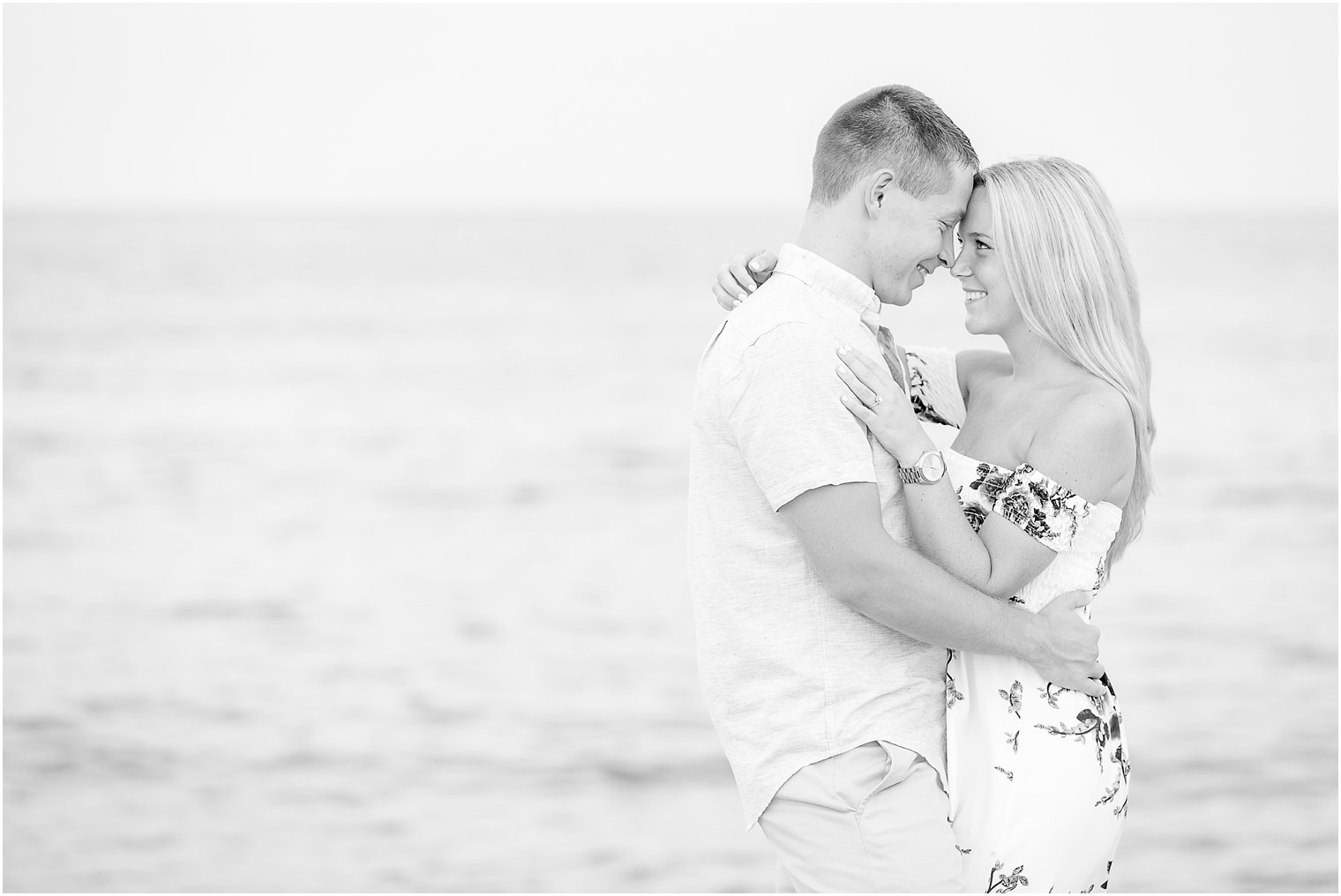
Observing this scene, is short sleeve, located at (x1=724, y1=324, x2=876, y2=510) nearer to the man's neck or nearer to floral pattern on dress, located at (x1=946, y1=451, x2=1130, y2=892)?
the man's neck

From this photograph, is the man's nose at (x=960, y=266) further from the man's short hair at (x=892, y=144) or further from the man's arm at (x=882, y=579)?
the man's arm at (x=882, y=579)

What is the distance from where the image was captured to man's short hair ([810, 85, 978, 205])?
7.87ft

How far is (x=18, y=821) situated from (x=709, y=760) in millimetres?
2930

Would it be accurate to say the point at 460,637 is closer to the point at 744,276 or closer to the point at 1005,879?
the point at 744,276

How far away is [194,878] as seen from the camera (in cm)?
538

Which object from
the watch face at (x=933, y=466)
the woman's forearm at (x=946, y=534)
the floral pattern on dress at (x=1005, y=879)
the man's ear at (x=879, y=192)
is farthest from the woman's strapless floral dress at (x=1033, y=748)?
the man's ear at (x=879, y=192)

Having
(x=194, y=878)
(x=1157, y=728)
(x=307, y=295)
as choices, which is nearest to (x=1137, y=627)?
(x=1157, y=728)

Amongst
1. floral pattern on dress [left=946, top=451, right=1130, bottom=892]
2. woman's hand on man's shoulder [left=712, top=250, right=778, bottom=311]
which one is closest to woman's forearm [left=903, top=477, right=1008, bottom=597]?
floral pattern on dress [left=946, top=451, right=1130, bottom=892]

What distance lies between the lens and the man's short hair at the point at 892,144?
7.87 ft

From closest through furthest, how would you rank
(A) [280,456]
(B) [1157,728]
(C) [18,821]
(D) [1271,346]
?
(C) [18,821], (B) [1157,728], (A) [280,456], (D) [1271,346]

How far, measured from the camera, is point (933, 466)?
7.48 ft

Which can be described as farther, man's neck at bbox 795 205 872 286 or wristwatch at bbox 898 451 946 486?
man's neck at bbox 795 205 872 286

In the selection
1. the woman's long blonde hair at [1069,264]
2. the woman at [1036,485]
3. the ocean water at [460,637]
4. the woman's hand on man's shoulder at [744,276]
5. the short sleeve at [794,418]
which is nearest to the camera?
the short sleeve at [794,418]

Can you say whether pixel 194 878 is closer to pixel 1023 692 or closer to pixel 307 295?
pixel 1023 692
